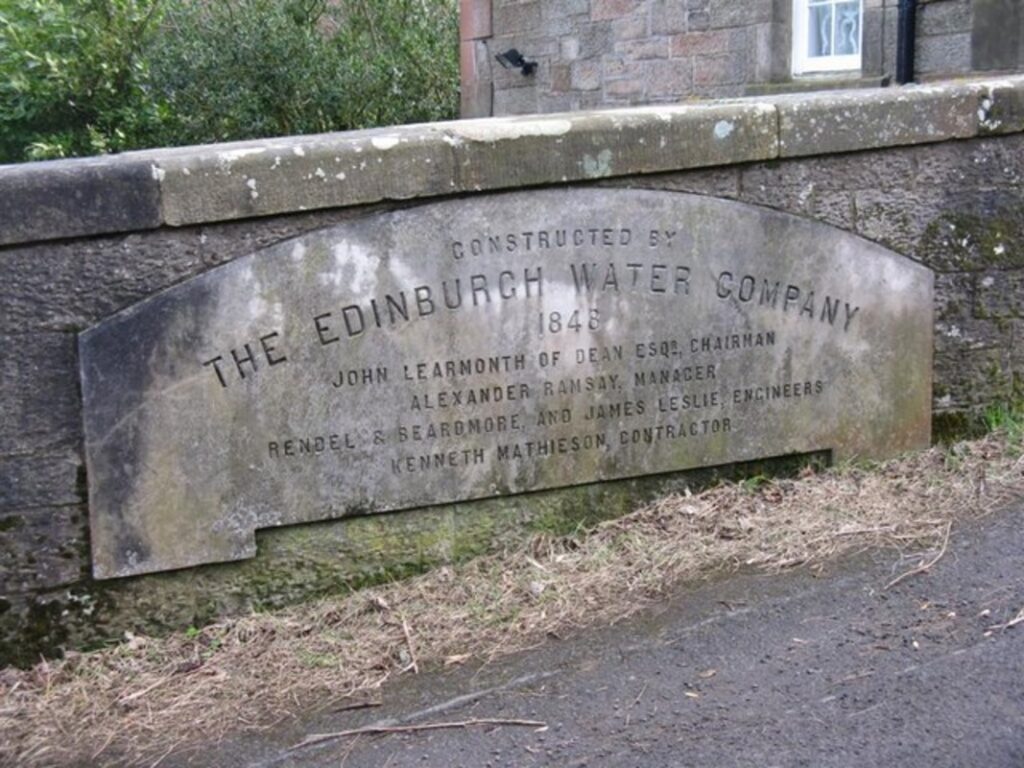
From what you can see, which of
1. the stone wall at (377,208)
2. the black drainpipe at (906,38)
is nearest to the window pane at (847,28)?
the black drainpipe at (906,38)

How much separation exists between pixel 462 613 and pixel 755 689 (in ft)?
3.14

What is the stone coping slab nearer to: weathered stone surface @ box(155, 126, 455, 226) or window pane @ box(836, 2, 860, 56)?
weathered stone surface @ box(155, 126, 455, 226)

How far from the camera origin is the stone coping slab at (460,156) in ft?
12.1

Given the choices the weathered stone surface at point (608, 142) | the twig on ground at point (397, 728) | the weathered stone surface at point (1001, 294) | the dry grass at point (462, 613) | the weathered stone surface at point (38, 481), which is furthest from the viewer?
the weathered stone surface at point (1001, 294)

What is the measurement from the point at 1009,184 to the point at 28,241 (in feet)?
11.2

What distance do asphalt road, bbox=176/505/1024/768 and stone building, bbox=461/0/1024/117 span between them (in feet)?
11.9

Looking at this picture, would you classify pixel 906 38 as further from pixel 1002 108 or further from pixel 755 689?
pixel 755 689

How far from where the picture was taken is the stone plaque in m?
3.86

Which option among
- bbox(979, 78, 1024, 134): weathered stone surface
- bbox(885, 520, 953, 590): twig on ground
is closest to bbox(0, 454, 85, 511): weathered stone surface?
bbox(885, 520, 953, 590): twig on ground

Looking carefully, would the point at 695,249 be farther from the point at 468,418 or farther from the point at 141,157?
the point at 141,157

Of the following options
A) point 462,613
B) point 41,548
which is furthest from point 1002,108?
point 41,548

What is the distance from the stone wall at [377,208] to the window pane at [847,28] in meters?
3.61

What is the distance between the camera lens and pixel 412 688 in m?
3.59

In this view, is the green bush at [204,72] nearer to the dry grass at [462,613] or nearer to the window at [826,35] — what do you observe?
the window at [826,35]
